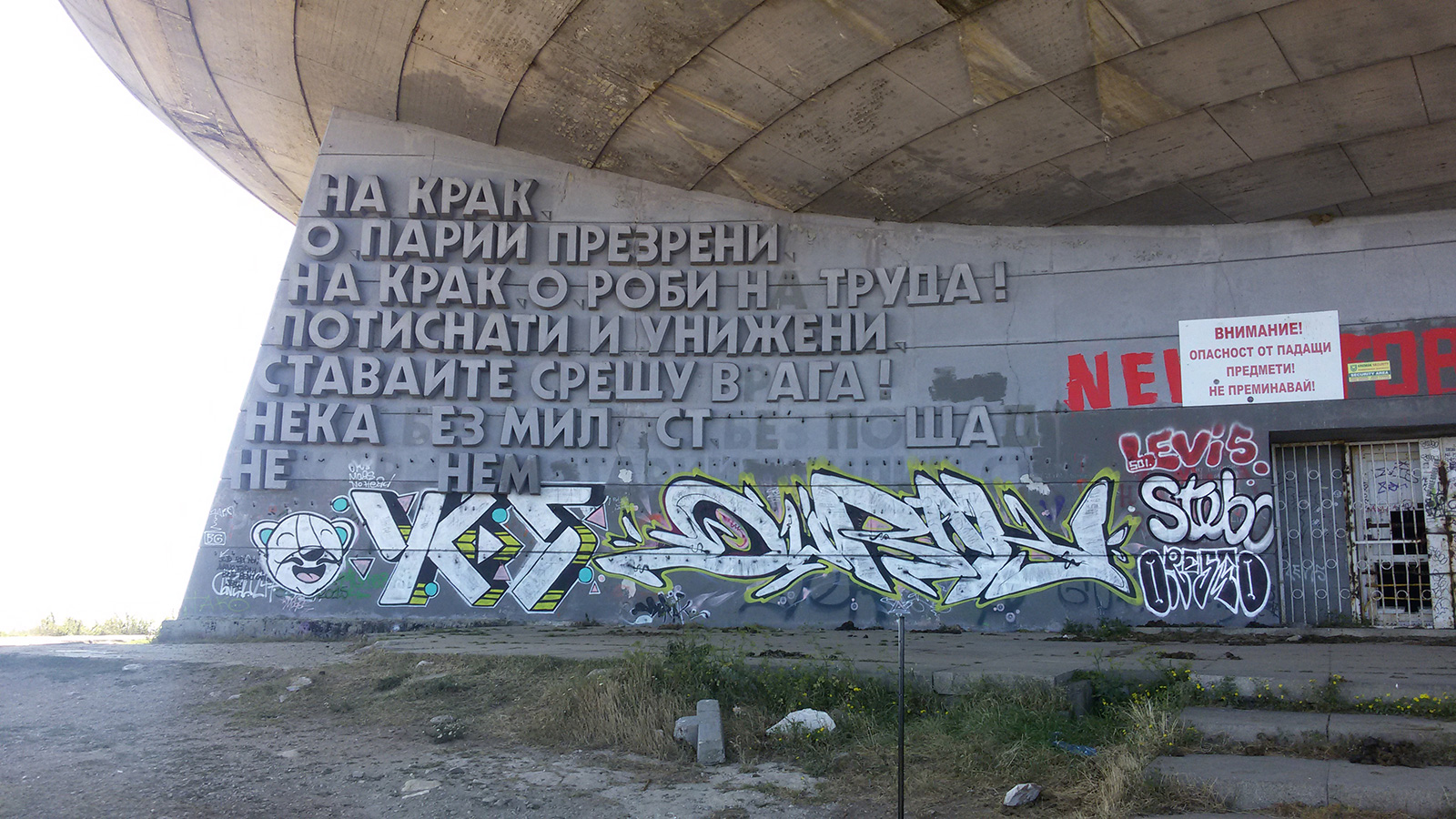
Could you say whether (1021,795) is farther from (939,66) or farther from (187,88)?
(187,88)

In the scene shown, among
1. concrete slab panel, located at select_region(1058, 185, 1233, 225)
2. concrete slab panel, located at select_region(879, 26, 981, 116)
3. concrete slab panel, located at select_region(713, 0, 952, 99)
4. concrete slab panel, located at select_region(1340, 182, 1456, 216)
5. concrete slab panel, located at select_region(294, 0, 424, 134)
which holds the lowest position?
concrete slab panel, located at select_region(1340, 182, 1456, 216)

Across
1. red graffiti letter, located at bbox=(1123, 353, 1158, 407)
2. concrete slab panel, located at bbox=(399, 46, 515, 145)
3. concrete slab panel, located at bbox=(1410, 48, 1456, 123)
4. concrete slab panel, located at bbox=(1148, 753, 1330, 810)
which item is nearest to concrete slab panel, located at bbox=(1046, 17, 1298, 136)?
concrete slab panel, located at bbox=(1410, 48, 1456, 123)

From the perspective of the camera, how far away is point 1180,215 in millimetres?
12047

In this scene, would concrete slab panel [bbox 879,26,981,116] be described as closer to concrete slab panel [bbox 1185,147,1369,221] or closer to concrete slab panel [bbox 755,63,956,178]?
concrete slab panel [bbox 755,63,956,178]

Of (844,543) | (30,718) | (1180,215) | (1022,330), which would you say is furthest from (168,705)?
(1180,215)

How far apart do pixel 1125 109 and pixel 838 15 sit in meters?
3.30

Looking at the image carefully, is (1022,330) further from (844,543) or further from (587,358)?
(587,358)

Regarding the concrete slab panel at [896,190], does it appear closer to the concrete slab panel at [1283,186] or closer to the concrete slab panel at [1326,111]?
the concrete slab panel at [1283,186]

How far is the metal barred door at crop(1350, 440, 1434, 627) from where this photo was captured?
37.0 ft

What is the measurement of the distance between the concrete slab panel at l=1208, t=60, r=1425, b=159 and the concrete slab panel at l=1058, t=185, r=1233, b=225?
3.61 feet

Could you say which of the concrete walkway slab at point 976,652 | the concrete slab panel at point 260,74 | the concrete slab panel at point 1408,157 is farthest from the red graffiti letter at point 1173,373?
the concrete slab panel at point 260,74

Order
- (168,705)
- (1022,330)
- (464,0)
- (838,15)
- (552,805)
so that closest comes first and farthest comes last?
1. (552,805)
2. (168,705)
3. (838,15)
4. (464,0)
5. (1022,330)

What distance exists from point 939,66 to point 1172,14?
2304mm

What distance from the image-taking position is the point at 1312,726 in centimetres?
603
